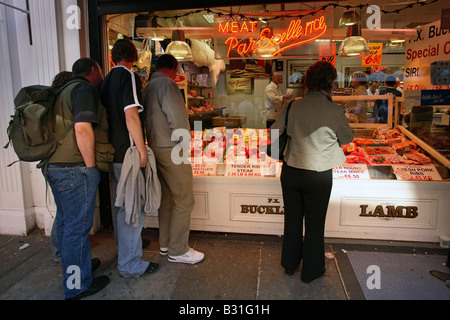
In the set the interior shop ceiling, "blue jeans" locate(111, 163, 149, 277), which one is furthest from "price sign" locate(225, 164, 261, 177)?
the interior shop ceiling

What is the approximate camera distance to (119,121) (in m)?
2.92

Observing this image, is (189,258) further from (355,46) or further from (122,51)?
(355,46)

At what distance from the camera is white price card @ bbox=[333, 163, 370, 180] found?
3771mm

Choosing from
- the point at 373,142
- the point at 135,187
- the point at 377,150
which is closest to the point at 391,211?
the point at 377,150

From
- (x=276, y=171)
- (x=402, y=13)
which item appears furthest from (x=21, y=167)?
(x=402, y=13)

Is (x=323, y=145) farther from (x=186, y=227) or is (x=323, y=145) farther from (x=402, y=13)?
(x=402, y=13)

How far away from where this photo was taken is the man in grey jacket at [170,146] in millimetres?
3045

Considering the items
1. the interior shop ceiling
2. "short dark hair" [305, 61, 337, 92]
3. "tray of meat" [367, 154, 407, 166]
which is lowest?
"tray of meat" [367, 154, 407, 166]

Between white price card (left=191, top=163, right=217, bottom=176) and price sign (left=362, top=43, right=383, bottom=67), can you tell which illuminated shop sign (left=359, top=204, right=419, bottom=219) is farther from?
price sign (left=362, top=43, right=383, bottom=67)

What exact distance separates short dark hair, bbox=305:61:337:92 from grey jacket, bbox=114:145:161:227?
1585 millimetres

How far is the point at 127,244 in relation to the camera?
3025 mm

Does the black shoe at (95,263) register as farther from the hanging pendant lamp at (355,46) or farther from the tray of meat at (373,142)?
the hanging pendant lamp at (355,46)

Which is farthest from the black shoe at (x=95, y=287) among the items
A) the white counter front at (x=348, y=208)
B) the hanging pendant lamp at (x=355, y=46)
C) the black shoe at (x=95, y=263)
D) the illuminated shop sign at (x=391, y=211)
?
the hanging pendant lamp at (x=355, y=46)

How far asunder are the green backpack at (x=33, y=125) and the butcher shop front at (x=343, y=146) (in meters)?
1.48
